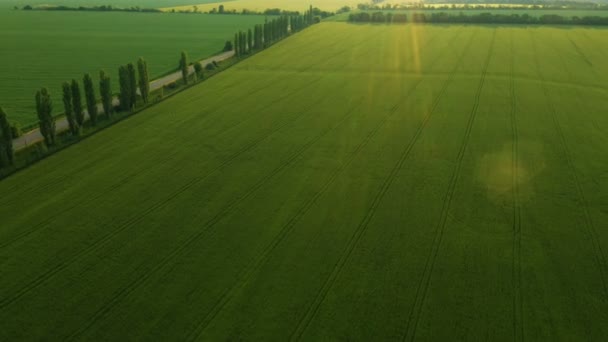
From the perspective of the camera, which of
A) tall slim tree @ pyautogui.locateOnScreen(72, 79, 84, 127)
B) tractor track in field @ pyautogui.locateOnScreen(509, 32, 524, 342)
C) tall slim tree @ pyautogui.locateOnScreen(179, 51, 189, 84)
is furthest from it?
tall slim tree @ pyautogui.locateOnScreen(179, 51, 189, 84)

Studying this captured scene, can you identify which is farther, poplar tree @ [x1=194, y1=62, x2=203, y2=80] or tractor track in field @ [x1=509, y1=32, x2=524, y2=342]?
poplar tree @ [x1=194, y1=62, x2=203, y2=80]

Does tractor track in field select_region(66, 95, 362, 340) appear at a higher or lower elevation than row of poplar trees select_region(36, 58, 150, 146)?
lower

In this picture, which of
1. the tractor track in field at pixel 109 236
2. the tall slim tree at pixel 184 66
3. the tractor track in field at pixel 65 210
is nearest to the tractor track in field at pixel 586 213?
the tractor track in field at pixel 109 236

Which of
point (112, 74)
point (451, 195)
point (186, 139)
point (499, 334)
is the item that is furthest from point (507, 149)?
point (112, 74)

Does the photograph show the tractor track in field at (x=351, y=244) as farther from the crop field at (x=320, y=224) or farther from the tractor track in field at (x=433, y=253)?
the tractor track in field at (x=433, y=253)

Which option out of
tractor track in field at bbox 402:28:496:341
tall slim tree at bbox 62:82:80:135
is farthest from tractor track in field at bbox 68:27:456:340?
tall slim tree at bbox 62:82:80:135

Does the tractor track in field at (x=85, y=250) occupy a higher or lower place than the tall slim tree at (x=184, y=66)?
lower

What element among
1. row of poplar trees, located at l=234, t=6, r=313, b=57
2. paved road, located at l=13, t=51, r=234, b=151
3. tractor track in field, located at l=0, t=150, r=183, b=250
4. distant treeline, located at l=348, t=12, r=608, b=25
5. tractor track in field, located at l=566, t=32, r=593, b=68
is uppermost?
distant treeline, located at l=348, t=12, r=608, b=25

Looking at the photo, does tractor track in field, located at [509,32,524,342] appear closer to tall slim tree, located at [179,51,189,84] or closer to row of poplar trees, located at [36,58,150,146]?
row of poplar trees, located at [36,58,150,146]
